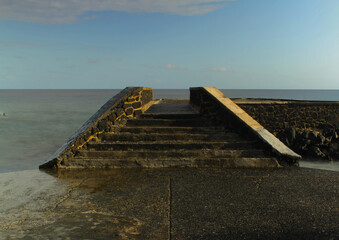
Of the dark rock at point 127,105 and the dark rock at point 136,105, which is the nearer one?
the dark rock at point 127,105

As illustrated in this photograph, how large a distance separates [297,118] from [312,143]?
258 centimetres

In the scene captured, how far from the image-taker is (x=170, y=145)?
6.20 metres

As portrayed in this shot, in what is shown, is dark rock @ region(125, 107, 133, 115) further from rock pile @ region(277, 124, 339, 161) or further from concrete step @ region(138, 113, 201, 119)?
rock pile @ region(277, 124, 339, 161)

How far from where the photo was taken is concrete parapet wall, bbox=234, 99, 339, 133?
57.9 ft

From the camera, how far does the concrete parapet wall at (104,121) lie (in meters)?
5.85

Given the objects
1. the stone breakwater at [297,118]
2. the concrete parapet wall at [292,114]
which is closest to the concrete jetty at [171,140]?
the stone breakwater at [297,118]

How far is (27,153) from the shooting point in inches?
579

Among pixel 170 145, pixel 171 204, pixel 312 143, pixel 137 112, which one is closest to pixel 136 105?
pixel 137 112

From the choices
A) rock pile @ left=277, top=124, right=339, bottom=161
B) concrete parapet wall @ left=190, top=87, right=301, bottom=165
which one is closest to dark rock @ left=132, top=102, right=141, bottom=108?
concrete parapet wall @ left=190, top=87, right=301, bottom=165

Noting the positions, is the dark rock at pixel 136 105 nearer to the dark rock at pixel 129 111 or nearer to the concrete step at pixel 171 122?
the dark rock at pixel 129 111

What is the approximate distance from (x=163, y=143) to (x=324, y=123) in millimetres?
15511

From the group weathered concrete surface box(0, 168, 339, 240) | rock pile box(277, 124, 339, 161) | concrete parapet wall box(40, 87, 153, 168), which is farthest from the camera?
rock pile box(277, 124, 339, 161)

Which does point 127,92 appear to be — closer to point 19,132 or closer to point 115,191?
point 115,191

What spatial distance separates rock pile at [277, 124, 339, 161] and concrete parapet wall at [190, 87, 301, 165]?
31.8 feet
